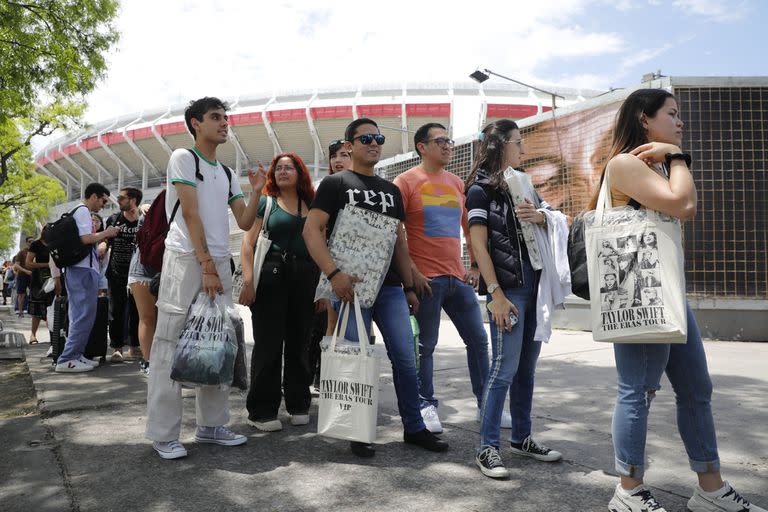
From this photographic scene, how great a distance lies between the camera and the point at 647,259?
7.12ft

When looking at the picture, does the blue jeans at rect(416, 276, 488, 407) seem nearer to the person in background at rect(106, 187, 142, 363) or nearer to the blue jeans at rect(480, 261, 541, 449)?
the blue jeans at rect(480, 261, 541, 449)

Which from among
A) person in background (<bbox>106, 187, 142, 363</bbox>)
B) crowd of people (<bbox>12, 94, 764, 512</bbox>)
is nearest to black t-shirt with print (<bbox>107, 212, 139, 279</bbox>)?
person in background (<bbox>106, 187, 142, 363</bbox>)

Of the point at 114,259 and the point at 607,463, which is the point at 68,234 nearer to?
the point at 114,259

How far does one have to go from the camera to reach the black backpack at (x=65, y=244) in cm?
569

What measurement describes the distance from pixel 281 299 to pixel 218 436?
2.87 ft

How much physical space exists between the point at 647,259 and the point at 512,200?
3.16 feet

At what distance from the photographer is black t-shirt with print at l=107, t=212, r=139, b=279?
6.12 meters

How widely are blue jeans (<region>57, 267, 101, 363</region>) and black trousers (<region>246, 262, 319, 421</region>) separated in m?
3.00

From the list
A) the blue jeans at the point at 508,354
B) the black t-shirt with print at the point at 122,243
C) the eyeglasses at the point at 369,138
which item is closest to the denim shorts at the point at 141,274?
the black t-shirt with print at the point at 122,243

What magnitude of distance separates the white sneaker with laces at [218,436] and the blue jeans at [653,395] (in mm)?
2011

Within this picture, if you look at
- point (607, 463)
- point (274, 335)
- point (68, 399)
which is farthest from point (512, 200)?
point (68, 399)

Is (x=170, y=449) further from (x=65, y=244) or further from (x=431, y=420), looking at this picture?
(x=65, y=244)

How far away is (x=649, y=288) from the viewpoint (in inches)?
84.5

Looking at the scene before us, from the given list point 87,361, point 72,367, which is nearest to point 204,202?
point 72,367
